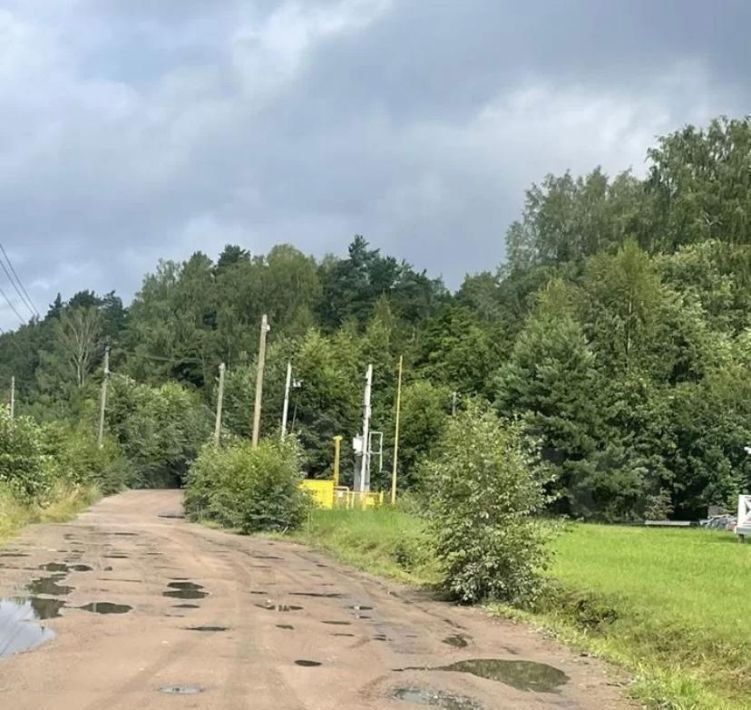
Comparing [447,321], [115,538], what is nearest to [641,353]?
[447,321]

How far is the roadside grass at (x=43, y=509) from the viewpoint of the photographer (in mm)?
30297

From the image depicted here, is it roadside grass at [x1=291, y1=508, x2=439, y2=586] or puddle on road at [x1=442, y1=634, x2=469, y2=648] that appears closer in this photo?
puddle on road at [x1=442, y1=634, x2=469, y2=648]

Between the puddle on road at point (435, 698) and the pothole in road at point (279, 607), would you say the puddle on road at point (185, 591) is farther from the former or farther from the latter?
the puddle on road at point (435, 698)

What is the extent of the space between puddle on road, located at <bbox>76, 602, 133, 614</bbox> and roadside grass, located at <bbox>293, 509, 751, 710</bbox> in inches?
237

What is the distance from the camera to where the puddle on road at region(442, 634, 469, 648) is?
13.1m

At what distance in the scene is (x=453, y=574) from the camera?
1808 centimetres

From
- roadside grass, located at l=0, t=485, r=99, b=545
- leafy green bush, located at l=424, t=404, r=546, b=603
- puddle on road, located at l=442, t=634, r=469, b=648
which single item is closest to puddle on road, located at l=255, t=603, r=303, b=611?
puddle on road, located at l=442, t=634, r=469, b=648

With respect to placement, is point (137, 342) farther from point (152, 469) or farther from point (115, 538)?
point (115, 538)

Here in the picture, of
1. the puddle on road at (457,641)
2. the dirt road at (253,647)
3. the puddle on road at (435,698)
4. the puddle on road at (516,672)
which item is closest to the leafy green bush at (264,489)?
the dirt road at (253,647)

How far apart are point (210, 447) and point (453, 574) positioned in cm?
2996

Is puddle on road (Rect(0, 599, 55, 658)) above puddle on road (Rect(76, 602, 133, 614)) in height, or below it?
above

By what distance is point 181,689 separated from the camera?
9180mm

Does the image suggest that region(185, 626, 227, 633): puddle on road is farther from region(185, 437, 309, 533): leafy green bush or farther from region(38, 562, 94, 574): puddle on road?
region(185, 437, 309, 533): leafy green bush

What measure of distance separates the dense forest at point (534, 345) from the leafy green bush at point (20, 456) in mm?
14553
